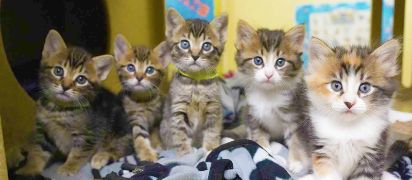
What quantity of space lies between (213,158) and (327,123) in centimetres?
38

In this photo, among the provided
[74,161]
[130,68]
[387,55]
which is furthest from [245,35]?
[74,161]

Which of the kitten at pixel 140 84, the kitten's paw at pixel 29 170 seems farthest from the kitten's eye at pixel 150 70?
the kitten's paw at pixel 29 170

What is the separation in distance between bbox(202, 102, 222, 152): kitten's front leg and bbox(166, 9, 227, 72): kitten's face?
0.52 feet

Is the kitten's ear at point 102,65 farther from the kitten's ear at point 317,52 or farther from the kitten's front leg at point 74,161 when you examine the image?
the kitten's ear at point 317,52

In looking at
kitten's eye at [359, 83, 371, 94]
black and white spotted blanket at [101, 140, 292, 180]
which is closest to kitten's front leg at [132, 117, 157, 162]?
black and white spotted blanket at [101, 140, 292, 180]

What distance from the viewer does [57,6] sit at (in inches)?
70.4

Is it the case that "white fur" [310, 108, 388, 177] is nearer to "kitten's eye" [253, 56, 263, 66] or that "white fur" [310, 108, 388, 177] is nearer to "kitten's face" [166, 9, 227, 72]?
"kitten's eye" [253, 56, 263, 66]

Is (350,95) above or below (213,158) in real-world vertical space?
above

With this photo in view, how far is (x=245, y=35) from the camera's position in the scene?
5.38 ft

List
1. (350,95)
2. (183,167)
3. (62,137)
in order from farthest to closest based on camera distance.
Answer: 1. (62,137)
2. (183,167)
3. (350,95)

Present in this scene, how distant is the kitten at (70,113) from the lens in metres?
1.54


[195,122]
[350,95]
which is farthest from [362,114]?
[195,122]

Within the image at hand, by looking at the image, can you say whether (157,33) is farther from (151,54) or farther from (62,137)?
(62,137)

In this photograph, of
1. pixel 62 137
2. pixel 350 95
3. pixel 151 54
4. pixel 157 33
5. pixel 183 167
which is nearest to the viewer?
pixel 350 95
